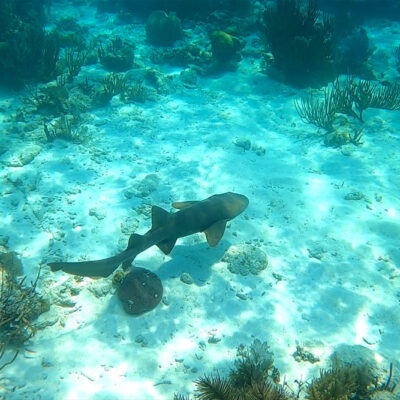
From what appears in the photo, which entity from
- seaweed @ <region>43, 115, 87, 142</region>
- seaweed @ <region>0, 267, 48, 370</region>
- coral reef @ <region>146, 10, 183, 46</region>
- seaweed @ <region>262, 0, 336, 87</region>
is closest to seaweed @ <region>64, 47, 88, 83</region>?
seaweed @ <region>43, 115, 87, 142</region>

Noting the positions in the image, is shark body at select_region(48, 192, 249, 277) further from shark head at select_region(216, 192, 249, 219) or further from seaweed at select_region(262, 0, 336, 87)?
seaweed at select_region(262, 0, 336, 87)

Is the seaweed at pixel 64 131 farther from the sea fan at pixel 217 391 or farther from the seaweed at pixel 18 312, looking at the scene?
the sea fan at pixel 217 391

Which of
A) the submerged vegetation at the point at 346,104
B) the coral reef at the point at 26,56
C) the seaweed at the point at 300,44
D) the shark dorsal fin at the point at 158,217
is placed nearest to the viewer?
the shark dorsal fin at the point at 158,217

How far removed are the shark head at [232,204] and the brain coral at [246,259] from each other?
73 centimetres

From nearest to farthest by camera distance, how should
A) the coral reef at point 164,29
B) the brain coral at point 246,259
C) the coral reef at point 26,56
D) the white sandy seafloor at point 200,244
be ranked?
1. the white sandy seafloor at point 200,244
2. the brain coral at point 246,259
3. the coral reef at point 26,56
4. the coral reef at point 164,29

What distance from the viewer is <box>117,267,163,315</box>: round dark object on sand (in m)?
4.51

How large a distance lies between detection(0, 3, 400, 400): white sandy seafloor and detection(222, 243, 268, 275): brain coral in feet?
0.42

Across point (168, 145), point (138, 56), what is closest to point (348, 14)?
point (138, 56)

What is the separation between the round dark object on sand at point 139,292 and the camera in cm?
451

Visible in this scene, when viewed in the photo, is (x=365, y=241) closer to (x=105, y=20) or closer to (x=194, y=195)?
(x=194, y=195)

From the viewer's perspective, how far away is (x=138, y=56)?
41.5 ft

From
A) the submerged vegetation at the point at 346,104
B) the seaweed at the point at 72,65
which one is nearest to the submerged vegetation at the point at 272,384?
the submerged vegetation at the point at 346,104

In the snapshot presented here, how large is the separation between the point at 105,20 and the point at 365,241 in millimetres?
17190

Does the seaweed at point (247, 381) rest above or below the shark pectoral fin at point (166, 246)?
below
